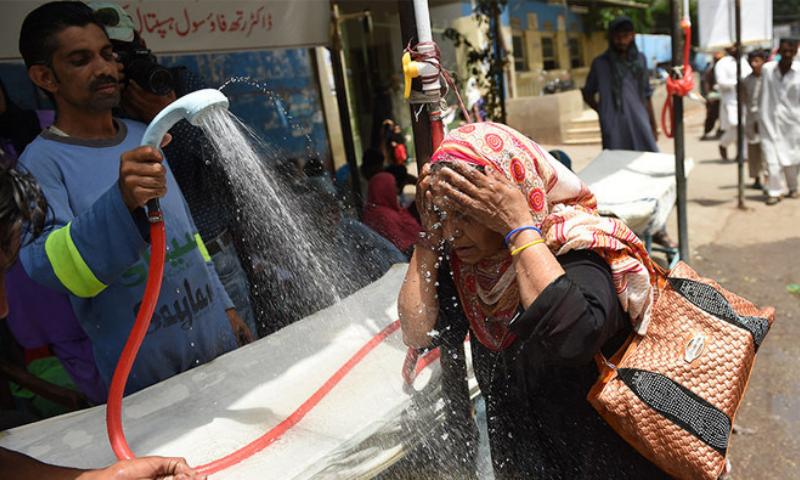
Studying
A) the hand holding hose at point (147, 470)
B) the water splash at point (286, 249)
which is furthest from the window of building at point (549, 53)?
the hand holding hose at point (147, 470)

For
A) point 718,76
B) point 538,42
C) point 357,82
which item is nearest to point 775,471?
point 718,76

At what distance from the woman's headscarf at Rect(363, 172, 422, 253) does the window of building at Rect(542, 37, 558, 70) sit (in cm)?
1562

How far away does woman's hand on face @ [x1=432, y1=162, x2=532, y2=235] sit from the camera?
1418mm

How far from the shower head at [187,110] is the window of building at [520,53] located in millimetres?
15925

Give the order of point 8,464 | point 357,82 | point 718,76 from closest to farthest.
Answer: point 8,464 → point 718,76 → point 357,82

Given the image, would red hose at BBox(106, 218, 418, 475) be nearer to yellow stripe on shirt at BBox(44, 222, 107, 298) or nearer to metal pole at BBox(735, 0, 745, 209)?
yellow stripe on shirt at BBox(44, 222, 107, 298)

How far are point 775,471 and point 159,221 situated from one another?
282cm

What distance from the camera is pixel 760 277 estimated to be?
495 cm

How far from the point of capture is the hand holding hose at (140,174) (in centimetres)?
144

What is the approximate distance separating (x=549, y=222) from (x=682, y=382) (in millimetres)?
517

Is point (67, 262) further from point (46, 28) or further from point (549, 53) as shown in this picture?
point (549, 53)

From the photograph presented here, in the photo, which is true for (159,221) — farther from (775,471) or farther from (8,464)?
(775,471)

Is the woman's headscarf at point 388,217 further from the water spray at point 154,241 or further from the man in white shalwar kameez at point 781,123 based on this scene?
the man in white shalwar kameez at point 781,123

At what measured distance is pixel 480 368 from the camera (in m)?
1.83
